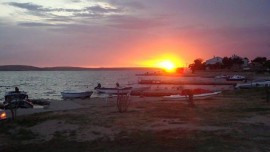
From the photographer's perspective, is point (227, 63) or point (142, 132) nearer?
point (142, 132)

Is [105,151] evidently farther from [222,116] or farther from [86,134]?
[222,116]

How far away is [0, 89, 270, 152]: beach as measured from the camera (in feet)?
42.2

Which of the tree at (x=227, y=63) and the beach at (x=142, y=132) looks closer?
the beach at (x=142, y=132)

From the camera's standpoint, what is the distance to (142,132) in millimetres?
14906

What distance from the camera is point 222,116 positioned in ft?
61.7

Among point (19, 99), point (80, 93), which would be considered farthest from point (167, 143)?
A: point (80, 93)

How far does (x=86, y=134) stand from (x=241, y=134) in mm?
5610

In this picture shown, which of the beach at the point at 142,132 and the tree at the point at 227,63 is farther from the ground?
the tree at the point at 227,63

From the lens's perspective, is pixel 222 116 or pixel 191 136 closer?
pixel 191 136

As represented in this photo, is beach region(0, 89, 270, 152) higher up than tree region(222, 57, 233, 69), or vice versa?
tree region(222, 57, 233, 69)

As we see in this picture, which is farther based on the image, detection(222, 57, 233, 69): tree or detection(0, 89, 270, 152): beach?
detection(222, 57, 233, 69): tree

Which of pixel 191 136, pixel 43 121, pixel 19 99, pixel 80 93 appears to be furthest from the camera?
pixel 80 93

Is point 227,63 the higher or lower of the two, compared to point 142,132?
higher

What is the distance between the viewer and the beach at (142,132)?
42.2 ft
